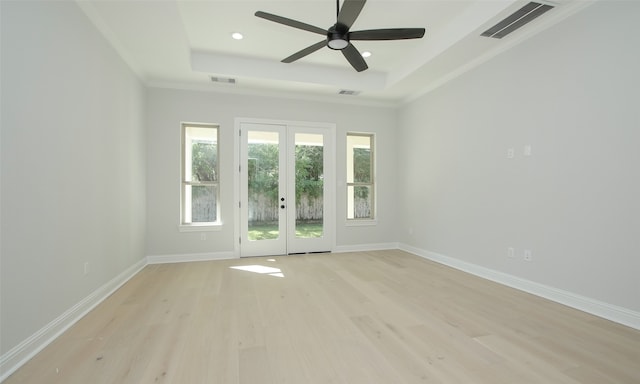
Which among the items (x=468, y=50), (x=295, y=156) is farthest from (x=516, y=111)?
(x=295, y=156)

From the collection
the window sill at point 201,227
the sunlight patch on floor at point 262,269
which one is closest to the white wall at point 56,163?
the window sill at point 201,227

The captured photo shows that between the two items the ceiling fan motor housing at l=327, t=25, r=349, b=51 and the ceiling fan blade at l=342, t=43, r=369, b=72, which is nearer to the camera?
the ceiling fan motor housing at l=327, t=25, r=349, b=51

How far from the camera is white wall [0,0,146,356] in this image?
5.95ft

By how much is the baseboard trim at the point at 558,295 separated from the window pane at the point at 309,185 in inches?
92.1

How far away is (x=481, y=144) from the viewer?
12.7 ft

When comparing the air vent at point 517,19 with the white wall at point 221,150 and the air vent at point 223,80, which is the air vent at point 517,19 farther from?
the air vent at point 223,80

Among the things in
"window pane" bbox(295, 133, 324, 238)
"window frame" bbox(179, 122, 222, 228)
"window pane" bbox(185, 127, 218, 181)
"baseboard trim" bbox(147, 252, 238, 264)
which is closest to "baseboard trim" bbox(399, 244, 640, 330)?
"window pane" bbox(295, 133, 324, 238)

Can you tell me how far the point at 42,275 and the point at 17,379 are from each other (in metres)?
0.68

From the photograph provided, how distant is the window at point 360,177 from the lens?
5.64m

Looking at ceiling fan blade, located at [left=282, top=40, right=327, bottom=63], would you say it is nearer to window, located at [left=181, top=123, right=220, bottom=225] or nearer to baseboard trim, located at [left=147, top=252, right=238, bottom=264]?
window, located at [left=181, top=123, right=220, bottom=225]

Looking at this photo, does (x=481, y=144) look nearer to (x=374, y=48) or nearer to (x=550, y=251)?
(x=550, y=251)

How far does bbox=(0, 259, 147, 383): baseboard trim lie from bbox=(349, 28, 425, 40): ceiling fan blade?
A: 3.49m

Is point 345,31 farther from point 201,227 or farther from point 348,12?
point 201,227

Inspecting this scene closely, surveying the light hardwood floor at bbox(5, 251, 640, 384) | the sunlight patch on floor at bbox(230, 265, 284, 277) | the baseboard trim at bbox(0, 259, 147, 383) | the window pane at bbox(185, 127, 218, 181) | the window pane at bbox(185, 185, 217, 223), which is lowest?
the sunlight patch on floor at bbox(230, 265, 284, 277)
